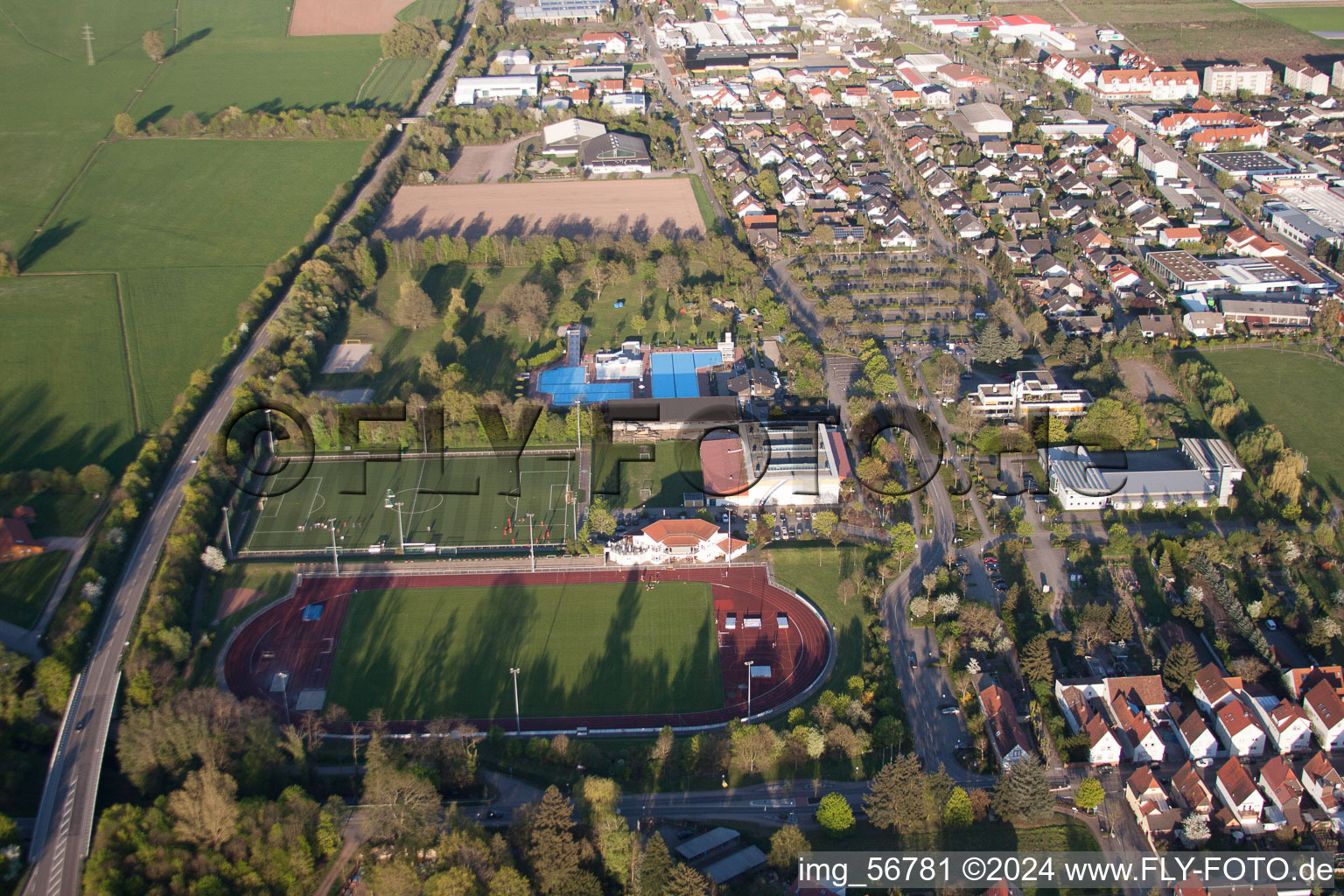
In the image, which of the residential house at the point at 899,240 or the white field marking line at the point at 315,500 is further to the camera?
the residential house at the point at 899,240

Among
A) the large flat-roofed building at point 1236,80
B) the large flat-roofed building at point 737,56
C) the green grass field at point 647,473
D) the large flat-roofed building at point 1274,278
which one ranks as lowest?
the green grass field at point 647,473

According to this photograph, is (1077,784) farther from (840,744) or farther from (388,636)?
(388,636)

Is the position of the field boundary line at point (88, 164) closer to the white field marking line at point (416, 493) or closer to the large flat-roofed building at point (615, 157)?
the white field marking line at point (416, 493)

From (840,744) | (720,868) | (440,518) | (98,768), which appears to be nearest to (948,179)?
(440,518)

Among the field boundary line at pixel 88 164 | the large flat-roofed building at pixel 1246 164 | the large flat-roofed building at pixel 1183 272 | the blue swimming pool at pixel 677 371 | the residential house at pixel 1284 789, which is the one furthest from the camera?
the large flat-roofed building at pixel 1246 164

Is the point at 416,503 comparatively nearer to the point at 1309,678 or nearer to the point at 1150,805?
the point at 1150,805

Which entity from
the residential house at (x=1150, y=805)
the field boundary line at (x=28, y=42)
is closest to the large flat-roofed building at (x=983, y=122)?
the residential house at (x=1150, y=805)

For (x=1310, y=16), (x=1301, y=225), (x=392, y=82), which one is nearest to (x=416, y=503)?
(x=1301, y=225)
